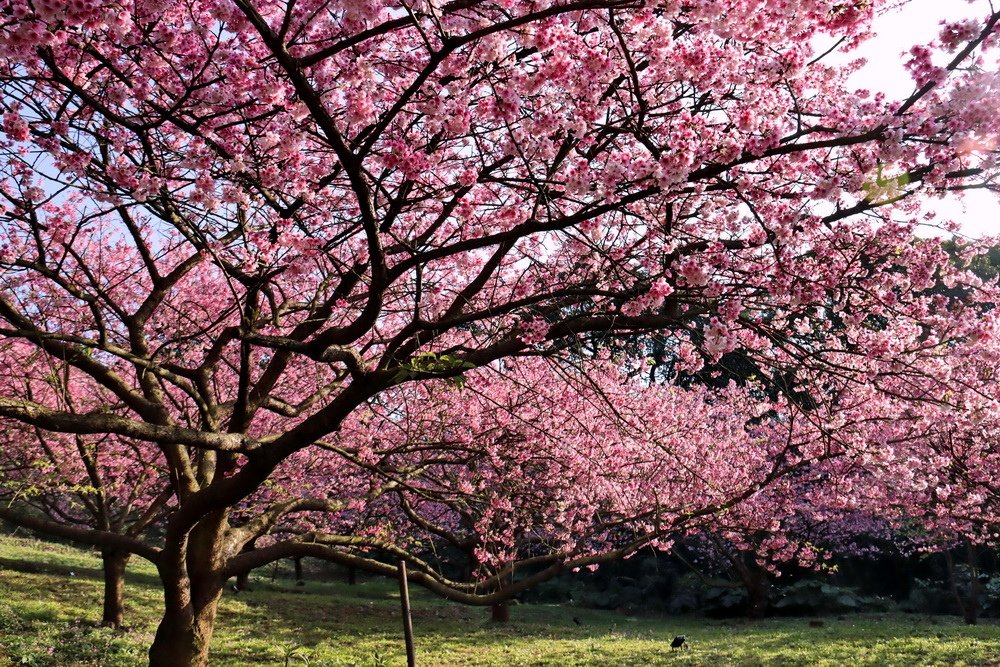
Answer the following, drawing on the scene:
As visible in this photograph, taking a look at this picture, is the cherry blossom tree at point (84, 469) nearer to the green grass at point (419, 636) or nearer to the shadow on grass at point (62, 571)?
the green grass at point (419, 636)

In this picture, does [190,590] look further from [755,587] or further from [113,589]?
[755,587]

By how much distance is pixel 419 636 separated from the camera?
16047mm

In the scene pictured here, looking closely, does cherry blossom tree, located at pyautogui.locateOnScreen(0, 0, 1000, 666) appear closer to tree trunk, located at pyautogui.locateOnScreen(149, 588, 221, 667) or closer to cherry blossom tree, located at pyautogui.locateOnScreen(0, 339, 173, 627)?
tree trunk, located at pyautogui.locateOnScreen(149, 588, 221, 667)

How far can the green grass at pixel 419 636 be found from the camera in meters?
10.8

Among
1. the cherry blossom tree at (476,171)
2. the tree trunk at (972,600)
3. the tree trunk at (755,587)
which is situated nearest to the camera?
the cherry blossom tree at (476,171)

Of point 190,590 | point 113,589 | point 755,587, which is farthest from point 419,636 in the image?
point 755,587

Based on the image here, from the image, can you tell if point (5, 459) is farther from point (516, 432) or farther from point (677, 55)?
point (677, 55)

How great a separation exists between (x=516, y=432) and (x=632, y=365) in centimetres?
616

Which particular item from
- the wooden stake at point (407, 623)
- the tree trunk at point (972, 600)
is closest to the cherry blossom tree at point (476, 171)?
the wooden stake at point (407, 623)

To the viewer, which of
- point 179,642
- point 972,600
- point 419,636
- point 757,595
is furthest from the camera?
point 757,595

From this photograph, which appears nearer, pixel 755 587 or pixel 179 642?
pixel 179 642

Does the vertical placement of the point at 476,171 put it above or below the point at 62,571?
above

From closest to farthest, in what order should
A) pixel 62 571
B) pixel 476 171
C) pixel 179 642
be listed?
pixel 476 171 → pixel 179 642 → pixel 62 571

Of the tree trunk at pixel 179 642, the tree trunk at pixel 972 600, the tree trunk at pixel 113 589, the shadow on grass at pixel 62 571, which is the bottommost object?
the tree trunk at pixel 972 600
